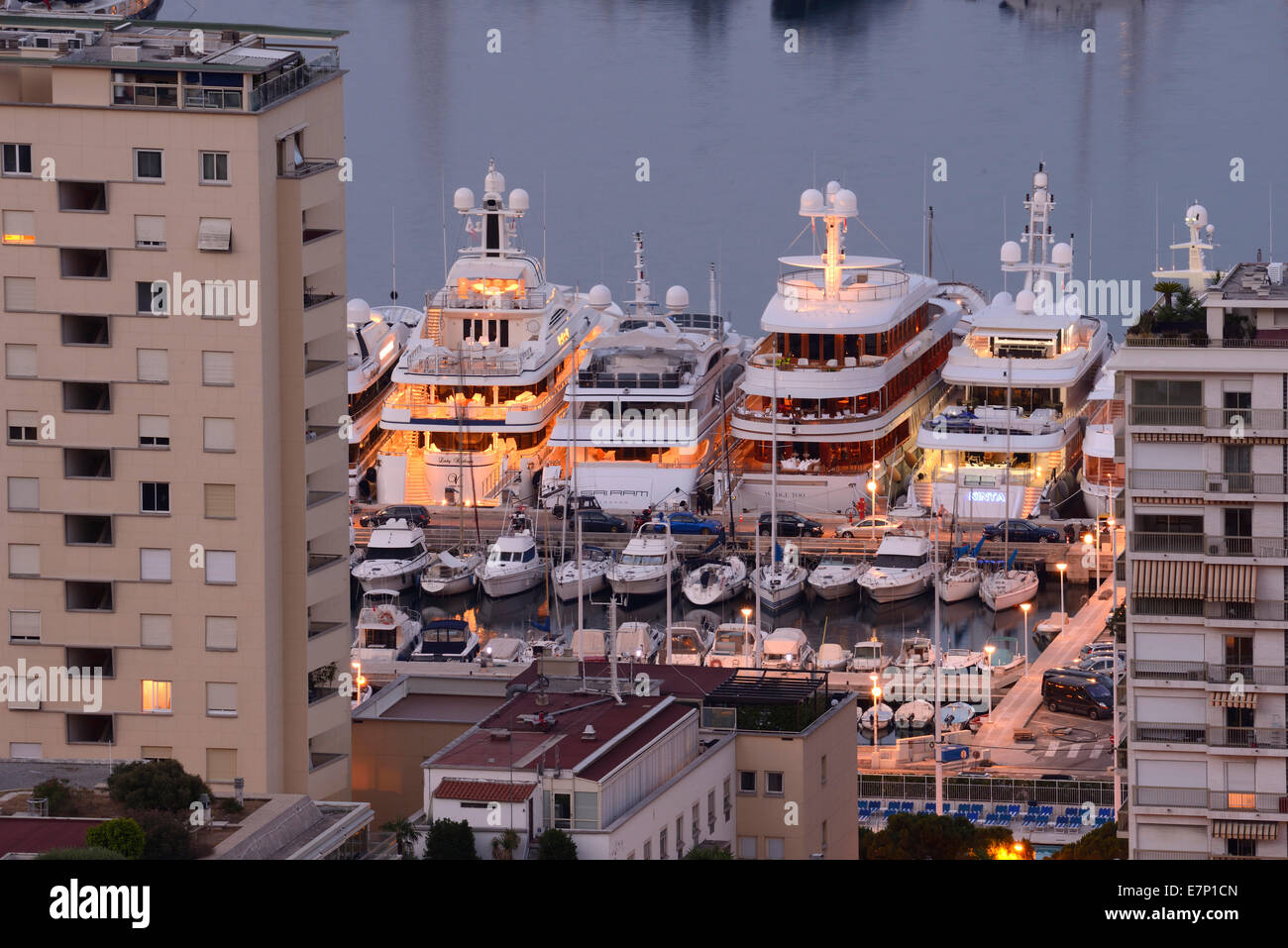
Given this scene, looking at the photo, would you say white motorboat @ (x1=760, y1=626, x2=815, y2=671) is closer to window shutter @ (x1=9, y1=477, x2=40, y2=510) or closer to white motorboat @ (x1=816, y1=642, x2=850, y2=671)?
white motorboat @ (x1=816, y1=642, x2=850, y2=671)

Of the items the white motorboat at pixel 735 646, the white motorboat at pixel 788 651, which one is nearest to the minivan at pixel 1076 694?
the white motorboat at pixel 788 651

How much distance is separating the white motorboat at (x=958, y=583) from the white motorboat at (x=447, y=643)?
33.6ft

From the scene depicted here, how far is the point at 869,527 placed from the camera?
6084cm

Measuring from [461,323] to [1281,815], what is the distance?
43937mm

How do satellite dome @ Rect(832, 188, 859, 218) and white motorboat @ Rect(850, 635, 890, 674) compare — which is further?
satellite dome @ Rect(832, 188, 859, 218)

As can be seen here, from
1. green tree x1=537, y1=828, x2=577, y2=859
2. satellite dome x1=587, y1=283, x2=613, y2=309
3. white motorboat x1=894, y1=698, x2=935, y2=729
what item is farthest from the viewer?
satellite dome x1=587, y1=283, x2=613, y2=309

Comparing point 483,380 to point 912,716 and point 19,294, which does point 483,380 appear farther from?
point 19,294

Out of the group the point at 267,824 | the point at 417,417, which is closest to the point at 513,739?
the point at 267,824

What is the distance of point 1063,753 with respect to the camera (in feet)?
139

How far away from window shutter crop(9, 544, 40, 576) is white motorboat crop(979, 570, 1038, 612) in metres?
29.8

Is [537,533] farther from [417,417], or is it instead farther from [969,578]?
[969,578]

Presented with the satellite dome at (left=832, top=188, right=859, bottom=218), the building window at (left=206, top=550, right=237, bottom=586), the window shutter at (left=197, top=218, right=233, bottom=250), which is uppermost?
the satellite dome at (left=832, top=188, right=859, bottom=218)

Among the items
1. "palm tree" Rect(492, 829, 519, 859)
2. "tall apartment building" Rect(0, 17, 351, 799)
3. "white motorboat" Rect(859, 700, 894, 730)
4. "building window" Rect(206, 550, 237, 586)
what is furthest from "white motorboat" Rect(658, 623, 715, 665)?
"palm tree" Rect(492, 829, 519, 859)

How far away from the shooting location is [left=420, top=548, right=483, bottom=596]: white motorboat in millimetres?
58375
